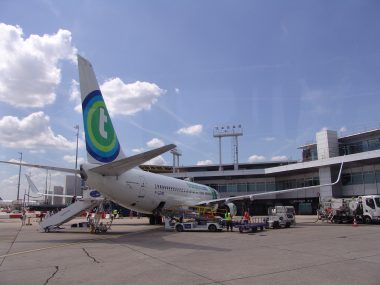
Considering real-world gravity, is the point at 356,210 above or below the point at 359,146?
below

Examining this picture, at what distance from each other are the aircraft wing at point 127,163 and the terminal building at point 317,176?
35.5 meters

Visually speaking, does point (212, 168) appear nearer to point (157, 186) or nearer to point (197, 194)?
point (197, 194)

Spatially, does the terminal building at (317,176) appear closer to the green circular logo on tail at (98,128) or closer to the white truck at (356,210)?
the white truck at (356,210)

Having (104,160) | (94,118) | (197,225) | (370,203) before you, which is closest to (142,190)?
(197,225)

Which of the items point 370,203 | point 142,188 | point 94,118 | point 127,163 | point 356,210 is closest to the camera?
point 127,163

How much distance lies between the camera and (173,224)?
26719 mm

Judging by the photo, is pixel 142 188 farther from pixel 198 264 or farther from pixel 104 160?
pixel 198 264

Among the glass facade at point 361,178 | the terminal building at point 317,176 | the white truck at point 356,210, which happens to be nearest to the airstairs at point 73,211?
the white truck at point 356,210

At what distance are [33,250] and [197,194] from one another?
80.4 ft

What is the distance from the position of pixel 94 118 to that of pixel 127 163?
4562 millimetres

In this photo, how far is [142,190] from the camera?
2653cm

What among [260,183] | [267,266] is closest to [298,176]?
[260,183]

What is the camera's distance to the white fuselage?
2202 cm

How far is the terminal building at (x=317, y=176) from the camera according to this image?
162 ft
